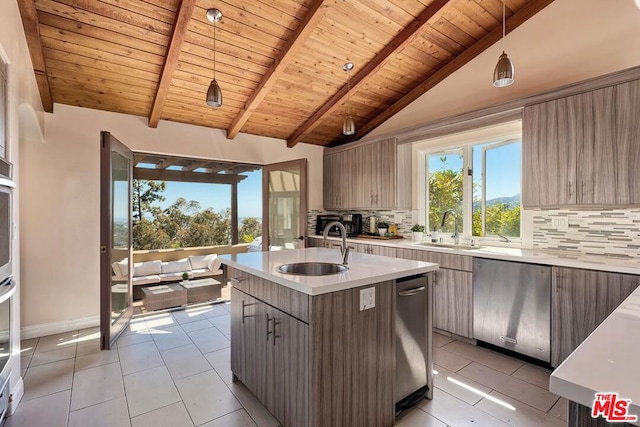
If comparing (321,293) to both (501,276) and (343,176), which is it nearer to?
(501,276)

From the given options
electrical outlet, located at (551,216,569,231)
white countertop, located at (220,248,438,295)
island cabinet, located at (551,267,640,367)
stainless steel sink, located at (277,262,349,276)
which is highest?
electrical outlet, located at (551,216,569,231)

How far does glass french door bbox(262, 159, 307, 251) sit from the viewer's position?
14.2 feet

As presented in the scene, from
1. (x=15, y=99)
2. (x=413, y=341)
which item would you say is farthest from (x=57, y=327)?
(x=413, y=341)

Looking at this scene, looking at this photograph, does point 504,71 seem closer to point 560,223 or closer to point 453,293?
point 560,223

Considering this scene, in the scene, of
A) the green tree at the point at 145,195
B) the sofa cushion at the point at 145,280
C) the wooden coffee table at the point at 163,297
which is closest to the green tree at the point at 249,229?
the green tree at the point at 145,195

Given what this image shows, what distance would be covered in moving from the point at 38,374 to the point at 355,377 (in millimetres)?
2587

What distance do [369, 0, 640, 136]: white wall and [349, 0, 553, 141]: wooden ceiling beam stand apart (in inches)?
2.1

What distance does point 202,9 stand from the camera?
8.73 feet

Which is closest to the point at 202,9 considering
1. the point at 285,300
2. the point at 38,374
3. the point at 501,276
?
the point at 285,300

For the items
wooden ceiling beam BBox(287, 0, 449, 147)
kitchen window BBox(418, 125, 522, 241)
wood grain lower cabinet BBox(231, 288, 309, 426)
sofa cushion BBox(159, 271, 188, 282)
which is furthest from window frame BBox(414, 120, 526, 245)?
sofa cushion BBox(159, 271, 188, 282)

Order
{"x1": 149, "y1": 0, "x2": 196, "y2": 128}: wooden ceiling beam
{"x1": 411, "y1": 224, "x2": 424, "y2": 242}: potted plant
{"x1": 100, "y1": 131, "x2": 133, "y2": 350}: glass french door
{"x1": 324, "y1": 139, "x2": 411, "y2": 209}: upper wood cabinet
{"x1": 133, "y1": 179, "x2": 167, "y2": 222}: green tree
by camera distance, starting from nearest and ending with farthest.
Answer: {"x1": 149, "y1": 0, "x2": 196, "y2": 128}: wooden ceiling beam, {"x1": 100, "y1": 131, "x2": 133, "y2": 350}: glass french door, {"x1": 411, "y1": 224, "x2": 424, "y2": 242}: potted plant, {"x1": 324, "y1": 139, "x2": 411, "y2": 209}: upper wood cabinet, {"x1": 133, "y1": 179, "x2": 167, "y2": 222}: green tree

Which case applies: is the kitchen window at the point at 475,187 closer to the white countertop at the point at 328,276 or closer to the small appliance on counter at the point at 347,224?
the small appliance on counter at the point at 347,224

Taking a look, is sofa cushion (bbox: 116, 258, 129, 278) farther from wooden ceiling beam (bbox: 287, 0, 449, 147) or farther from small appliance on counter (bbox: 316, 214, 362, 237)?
wooden ceiling beam (bbox: 287, 0, 449, 147)

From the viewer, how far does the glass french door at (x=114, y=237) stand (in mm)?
2896
